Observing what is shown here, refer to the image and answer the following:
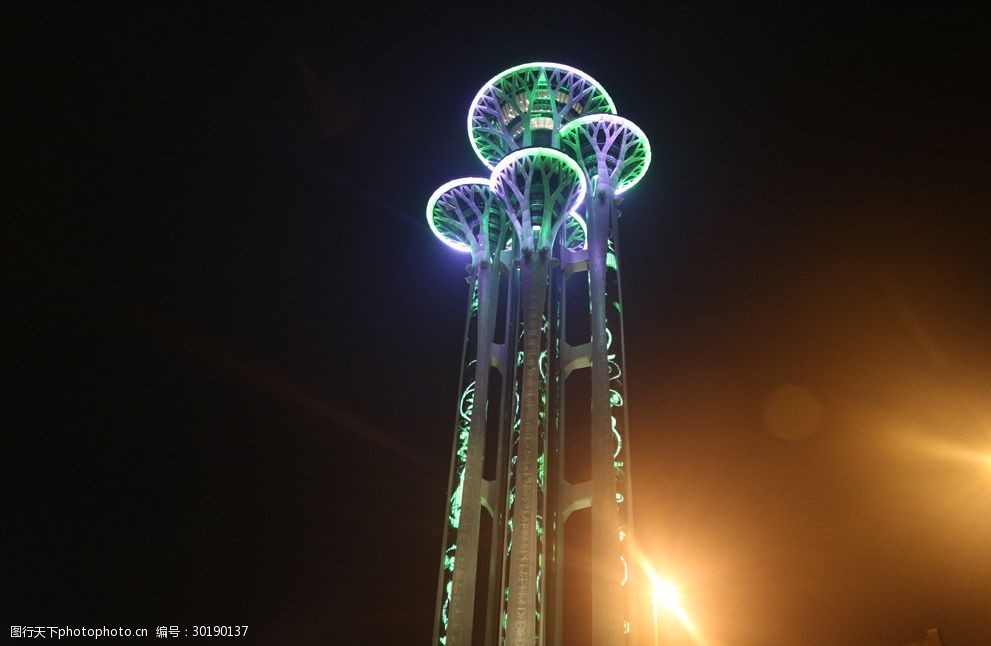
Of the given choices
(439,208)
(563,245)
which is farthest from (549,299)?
(439,208)

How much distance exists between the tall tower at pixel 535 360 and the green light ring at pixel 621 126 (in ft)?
0.20

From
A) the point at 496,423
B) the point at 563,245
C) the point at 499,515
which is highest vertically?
the point at 563,245

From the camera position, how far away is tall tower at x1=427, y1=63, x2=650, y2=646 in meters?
22.5

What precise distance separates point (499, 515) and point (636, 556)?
16.8 ft

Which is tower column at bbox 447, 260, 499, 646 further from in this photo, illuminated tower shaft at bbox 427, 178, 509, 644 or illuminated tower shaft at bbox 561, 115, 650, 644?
illuminated tower shaft at bbox 561, 115, 650, 644

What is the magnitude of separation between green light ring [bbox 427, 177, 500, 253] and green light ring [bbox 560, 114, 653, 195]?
13.3 ft

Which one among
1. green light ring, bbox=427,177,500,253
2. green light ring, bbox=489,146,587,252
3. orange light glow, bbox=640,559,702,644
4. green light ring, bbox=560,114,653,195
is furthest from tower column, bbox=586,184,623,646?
green light ring, bbox=427,177,500,253

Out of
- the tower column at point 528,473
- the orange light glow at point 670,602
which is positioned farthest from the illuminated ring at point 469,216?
the orange light glow at point 670,602

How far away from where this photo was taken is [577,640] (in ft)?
75.3

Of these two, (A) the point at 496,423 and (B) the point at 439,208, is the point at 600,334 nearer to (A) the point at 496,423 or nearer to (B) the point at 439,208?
(A) the point at 496,423

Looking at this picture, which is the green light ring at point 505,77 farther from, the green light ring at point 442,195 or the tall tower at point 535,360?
the green light ring at point 442,195

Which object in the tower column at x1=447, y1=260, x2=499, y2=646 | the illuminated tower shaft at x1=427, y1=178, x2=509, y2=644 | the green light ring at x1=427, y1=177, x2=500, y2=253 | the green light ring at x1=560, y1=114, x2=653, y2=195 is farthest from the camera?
the green light ring at x1=427, y1=177, x2=500, y2=253

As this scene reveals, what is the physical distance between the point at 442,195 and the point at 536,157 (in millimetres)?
4956

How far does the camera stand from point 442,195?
1265 inches
